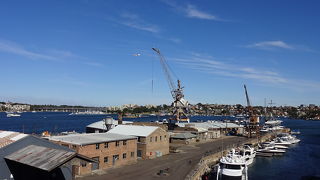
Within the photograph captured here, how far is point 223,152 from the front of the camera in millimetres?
69438

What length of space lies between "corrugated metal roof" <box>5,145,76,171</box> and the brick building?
35.1ft

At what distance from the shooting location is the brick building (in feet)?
141

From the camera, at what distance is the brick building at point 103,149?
42.9 m

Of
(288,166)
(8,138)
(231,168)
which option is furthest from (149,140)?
(288,166)

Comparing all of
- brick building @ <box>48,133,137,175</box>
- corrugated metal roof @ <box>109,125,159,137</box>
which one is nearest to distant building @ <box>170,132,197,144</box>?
corrugated metal roof @ <box>109,125,159,137</box>

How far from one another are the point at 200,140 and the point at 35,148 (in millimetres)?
63706

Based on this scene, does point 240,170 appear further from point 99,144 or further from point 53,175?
point 53,175

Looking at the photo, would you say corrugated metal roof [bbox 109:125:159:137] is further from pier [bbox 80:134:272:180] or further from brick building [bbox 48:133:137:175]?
brick building [bbox 48:133:137:175]

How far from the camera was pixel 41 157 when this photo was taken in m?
28.2

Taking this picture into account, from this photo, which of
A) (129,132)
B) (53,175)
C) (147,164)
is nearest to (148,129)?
(129,132)

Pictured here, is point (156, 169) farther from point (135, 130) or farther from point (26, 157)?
point (26, 157)

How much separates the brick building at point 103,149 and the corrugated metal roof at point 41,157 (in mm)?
10709

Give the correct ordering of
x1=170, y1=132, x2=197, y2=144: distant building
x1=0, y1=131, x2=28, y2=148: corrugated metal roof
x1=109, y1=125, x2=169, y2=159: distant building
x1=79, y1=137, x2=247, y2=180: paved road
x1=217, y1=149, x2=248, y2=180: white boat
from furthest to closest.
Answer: x1=170, y1=132, x2=197, y2=144: distant building < x1=109, y1=125, x2=169, y2=159: distant building < x1=217, y1=149, x2=248, y2=180: white boat < x1=79, y1=137, x2=247, y2=180: paved road < x1=0, y1=131, x2=28, y2=148: corrugated metal roof

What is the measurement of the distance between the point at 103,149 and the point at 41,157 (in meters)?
18.6
